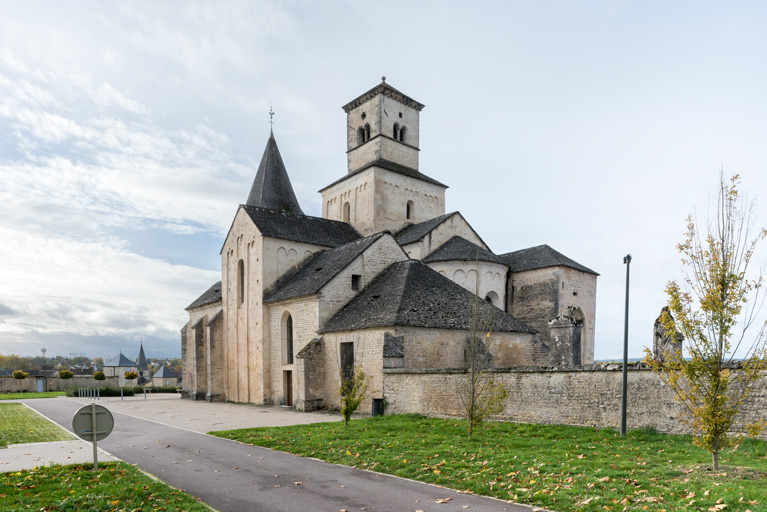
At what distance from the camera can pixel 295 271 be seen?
103 feet

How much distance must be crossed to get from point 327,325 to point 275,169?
22.0 meters

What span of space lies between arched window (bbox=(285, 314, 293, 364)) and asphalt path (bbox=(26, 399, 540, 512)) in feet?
43.0

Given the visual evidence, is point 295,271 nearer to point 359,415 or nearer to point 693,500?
point 359,415

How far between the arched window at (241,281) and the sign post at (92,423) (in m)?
23.7

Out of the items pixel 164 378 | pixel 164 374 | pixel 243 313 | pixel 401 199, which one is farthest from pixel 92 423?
pixel 164 374

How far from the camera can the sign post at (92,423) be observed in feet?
31.0

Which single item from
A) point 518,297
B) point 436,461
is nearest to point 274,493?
point 436,461

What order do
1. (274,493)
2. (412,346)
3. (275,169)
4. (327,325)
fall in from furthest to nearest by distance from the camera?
1. (275,169)
2. (327,325)
3. (412,346)
4. (274,493)

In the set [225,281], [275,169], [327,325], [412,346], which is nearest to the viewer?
[412,346]

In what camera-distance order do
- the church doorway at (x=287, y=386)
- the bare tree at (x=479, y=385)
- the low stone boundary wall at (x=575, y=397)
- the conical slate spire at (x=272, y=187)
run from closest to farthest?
the low stone boundary wall at (x=575, y=397) → the bare tree at (x=479, y=385) → the church doorway at (x=287, y=386) → the conical slate spire at (x=272, y=187)

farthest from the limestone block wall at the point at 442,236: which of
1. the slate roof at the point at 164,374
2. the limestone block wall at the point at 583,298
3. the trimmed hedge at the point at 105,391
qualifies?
the slate roof at the point at 164,374

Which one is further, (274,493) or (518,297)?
(518,297)

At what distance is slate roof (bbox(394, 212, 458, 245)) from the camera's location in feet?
109

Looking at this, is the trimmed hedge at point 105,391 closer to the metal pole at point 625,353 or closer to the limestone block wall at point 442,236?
the limestone block wall at point 442,236
